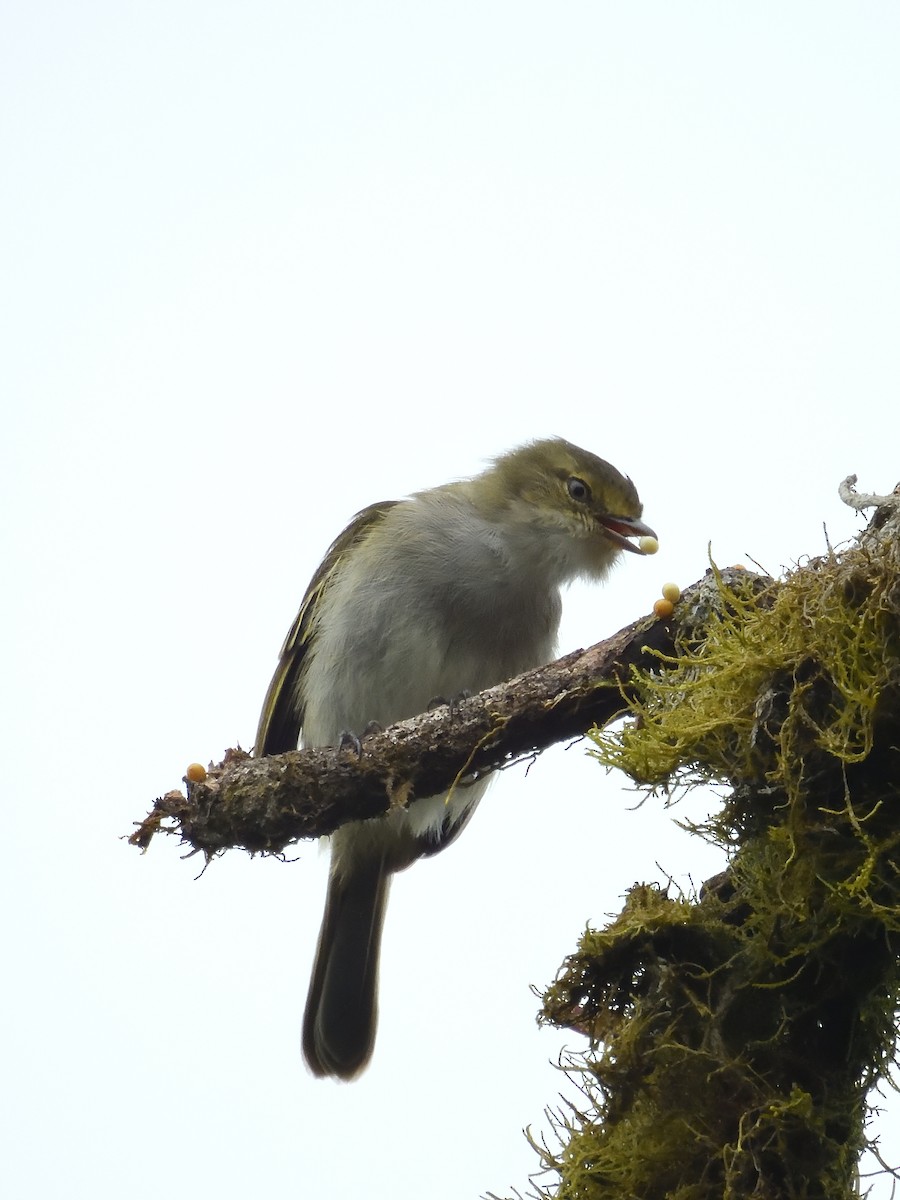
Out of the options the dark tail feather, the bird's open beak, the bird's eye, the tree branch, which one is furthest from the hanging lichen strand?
the dark tail feather

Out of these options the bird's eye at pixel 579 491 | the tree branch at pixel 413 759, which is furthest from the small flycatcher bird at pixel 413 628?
the tree branch at pixel 413 759

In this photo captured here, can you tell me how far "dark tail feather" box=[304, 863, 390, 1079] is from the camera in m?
6.48

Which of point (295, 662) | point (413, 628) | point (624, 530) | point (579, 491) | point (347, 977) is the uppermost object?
point (579, 491)

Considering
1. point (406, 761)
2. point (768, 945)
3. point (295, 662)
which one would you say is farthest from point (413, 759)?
point (295, 662)

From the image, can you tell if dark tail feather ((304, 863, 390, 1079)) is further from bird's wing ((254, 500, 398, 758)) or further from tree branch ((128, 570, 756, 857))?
tree branch ((128, 570, 756, 857))

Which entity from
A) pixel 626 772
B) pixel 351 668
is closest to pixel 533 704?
pixel 626 772

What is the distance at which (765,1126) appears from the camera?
3100 mm

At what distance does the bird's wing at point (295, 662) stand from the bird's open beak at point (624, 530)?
1.03 metres

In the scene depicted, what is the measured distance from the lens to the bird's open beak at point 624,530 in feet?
21.1

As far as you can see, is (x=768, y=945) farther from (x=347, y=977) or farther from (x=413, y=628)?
(x=347, y=977)

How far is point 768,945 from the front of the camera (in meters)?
3.29

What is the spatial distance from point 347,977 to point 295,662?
1537 millimetres

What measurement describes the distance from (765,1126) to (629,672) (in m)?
1.34

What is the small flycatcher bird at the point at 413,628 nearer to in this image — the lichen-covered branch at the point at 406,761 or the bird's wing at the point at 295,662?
the bird's wing at the point at 295,662
